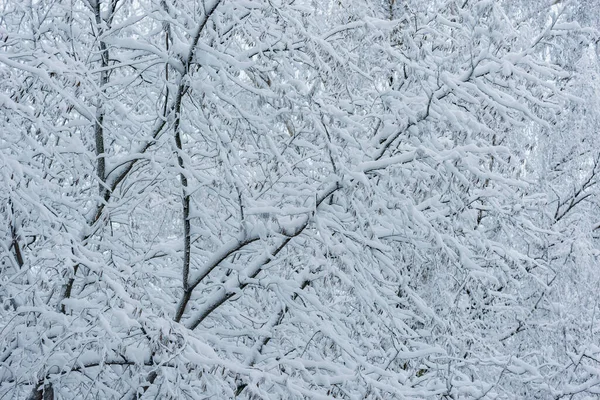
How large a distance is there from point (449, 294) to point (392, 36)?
1.82 m

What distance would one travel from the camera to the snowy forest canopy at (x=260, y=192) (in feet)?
10.3

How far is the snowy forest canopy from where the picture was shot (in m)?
3.15

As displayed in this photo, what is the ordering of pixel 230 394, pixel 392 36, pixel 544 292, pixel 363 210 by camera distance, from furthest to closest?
pixel 544 292 < pixel 392 36 < pixel 363 210 < pixel 230 394

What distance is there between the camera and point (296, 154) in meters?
3.86

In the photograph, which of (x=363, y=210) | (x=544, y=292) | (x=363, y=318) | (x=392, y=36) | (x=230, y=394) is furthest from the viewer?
(x=544, y=292)

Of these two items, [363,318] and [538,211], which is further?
[538,211]

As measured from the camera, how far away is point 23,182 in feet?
10.2

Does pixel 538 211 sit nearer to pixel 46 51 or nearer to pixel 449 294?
pixel 449 294

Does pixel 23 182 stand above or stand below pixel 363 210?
below

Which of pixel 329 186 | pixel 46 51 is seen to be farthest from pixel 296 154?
pixel 46 51

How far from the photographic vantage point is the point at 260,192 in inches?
146

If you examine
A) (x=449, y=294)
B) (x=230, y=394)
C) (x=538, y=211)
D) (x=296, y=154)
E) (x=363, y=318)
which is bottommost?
(x=230, y=394)

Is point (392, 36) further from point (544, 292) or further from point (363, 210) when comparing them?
point (544, 292)

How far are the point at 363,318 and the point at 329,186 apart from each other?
36.4 inches
